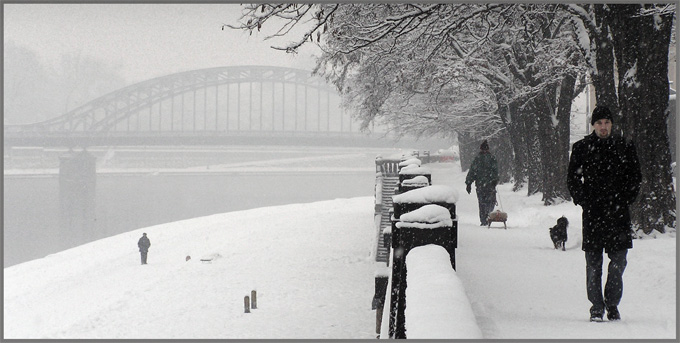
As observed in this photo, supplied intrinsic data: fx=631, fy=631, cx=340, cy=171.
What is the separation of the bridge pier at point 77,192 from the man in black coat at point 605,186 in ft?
132

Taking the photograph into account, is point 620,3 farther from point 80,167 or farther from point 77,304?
point 80,167

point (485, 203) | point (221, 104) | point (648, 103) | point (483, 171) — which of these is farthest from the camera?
point (221, 104)

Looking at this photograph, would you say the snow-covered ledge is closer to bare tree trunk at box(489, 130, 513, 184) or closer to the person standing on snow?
the person standing on snow

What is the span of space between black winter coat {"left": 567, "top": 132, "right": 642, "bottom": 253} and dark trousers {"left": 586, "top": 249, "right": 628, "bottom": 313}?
9 centimetres

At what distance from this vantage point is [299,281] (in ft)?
63.6

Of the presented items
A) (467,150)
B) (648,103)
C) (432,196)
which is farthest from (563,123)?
(467,150)

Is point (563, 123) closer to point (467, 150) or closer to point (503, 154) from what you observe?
point (503, 154)

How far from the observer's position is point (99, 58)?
6794 centimetres

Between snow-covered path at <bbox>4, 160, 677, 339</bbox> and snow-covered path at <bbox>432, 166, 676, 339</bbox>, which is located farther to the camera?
snow-covered path at <bbox>4, 160, 677, 339</bbox>

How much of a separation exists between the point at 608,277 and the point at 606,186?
661 mm

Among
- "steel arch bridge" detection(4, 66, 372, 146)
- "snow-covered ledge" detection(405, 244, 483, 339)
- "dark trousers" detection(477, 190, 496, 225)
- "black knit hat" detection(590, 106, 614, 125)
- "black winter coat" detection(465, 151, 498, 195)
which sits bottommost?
"dark trousers" detection(477, 190, 496, 225)

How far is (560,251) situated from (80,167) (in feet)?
168

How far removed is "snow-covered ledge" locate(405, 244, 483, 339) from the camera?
194 cm

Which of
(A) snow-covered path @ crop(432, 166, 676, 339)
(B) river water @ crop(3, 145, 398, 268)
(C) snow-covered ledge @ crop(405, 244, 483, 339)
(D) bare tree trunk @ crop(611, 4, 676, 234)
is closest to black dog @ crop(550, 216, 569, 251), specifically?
(A) snow-covered path @ crop(432, 166, 676, 339)
